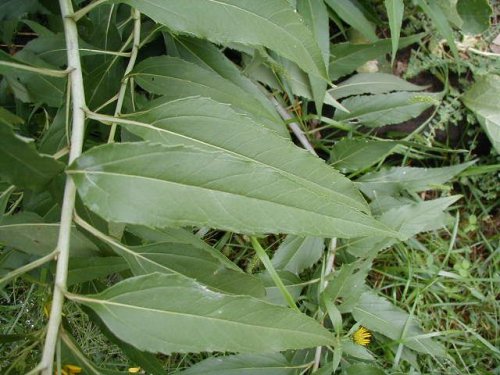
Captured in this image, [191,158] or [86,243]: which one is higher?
[191,158]

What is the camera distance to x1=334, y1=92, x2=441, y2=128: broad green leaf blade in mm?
1571

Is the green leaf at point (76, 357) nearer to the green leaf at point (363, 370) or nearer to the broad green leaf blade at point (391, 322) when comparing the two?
the green leaf at point (363, 370)

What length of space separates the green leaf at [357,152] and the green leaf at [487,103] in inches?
14.6

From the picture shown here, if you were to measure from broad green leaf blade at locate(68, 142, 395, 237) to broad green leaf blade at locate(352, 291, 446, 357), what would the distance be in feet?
2.57

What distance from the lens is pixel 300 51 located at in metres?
0.94

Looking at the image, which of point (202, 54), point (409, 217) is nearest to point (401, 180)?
point (409, 217)

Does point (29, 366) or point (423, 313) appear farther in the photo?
point (423, 313)

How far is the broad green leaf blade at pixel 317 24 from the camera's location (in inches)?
54.9

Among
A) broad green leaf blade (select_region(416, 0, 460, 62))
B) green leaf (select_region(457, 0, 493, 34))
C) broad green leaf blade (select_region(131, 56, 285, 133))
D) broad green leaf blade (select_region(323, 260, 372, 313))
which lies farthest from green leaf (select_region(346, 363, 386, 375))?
green leaf (select_region(457, 0, 493, 34))

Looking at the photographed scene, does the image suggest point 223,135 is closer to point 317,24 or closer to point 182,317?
point 182,317

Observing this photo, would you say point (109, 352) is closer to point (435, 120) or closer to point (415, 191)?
point (415, 191)

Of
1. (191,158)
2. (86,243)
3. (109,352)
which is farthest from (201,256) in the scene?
(109,352)

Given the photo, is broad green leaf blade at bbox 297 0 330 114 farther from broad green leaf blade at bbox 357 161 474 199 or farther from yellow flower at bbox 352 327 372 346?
yellow flower at bbox 352 327 372 346

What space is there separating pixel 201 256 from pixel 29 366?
358 mm
